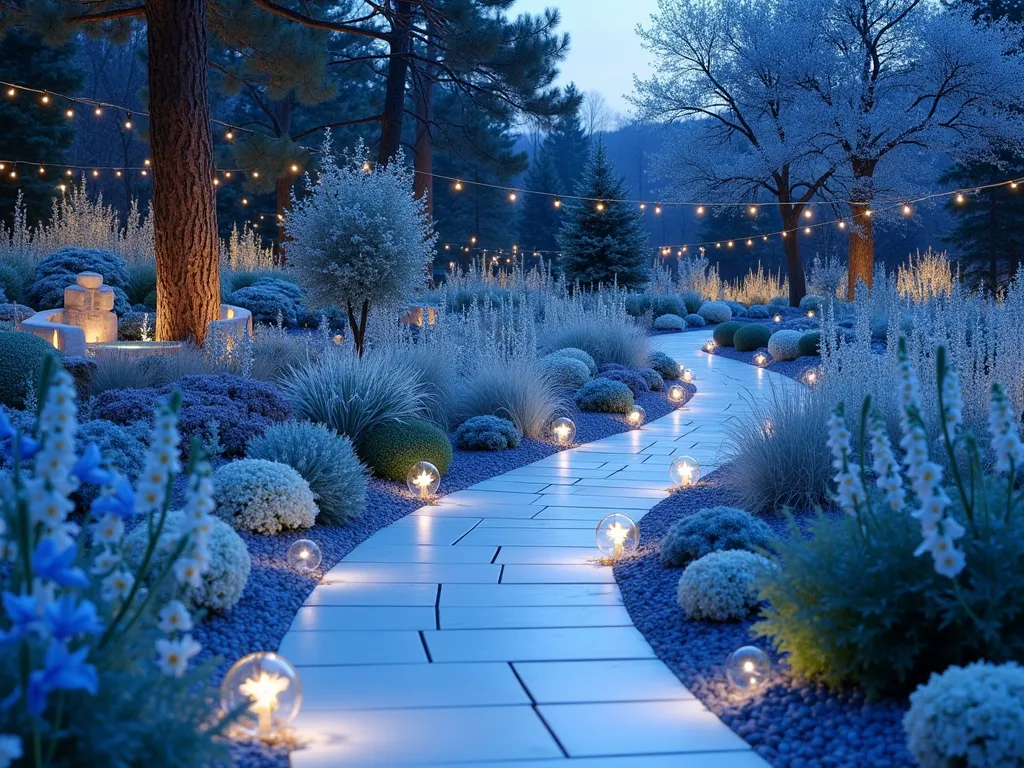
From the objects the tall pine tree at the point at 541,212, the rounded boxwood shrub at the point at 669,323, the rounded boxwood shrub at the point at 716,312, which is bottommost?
the rounded boxwood shrub at the point at 669,323

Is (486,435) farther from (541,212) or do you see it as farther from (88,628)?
(541,212)

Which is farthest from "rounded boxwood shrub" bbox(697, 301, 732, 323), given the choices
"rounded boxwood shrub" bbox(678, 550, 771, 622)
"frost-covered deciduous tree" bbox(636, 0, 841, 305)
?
"rounded boxwood shrub" bbox(678, 550, 771, 622)

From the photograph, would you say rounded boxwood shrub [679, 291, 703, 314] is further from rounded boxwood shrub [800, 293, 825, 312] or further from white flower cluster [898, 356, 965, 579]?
white flower cluster [898, 356, 965, 579]

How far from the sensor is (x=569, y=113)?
1481 centimetres

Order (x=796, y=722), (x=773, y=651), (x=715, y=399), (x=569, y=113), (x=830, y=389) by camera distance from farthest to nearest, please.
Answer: (x=569, y=113) → (x=715, y=399) → (x=830, y=389) → (x=773, y=651) → (x=796, y=722)

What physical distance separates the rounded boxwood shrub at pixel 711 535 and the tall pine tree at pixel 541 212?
31.9 m

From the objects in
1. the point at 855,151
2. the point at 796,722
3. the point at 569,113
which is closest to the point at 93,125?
the point at 569,113

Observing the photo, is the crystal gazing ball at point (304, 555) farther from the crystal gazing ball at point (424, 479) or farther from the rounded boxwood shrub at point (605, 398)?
the rounded boxwood shrub at point (605, 398)

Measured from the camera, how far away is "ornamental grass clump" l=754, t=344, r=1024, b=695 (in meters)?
2.14

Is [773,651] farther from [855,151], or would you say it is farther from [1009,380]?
[855,151]

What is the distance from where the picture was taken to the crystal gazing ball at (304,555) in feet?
13.2

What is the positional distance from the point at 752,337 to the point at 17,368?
11.4 meters

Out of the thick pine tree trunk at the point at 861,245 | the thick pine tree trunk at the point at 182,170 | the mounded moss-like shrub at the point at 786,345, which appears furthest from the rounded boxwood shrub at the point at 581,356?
the thick pine tree trunk at the point at 861,245

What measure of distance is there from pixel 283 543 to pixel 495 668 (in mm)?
1711
